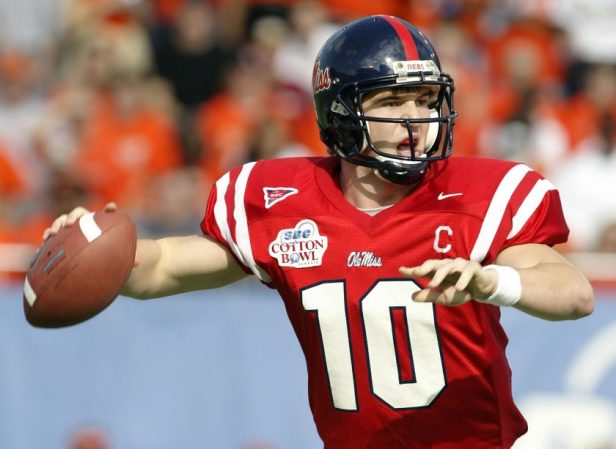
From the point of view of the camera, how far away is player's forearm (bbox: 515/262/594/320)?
298 centimetres

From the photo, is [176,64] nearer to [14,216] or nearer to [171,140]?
[171,140]

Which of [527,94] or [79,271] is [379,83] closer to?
[79,271]

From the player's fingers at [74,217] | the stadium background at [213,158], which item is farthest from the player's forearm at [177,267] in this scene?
the stadium background at [213,158]

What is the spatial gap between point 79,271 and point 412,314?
0.95 metres

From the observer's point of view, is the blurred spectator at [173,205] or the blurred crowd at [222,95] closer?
the blurred spectator at [173,205]

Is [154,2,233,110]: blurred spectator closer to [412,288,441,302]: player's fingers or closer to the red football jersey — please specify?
the red football jersey

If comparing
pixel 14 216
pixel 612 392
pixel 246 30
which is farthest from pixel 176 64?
pixel 612 392

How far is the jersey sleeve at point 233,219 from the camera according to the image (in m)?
3.62

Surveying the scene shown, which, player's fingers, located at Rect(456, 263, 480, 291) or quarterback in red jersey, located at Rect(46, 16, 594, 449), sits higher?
player's fingers, located at Rect(456, 263, 480, 291)

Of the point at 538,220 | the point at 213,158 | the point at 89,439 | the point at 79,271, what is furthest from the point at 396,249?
the point at 213,158

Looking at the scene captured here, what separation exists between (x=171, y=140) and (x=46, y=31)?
2022 mm

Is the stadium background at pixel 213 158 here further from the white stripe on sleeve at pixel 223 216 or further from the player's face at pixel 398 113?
the player's face at pixel 398 113

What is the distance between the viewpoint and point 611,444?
574 centimetres

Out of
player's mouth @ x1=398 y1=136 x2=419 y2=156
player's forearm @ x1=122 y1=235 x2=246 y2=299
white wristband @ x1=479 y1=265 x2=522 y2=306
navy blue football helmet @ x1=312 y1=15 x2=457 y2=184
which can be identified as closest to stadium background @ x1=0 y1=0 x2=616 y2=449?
player's forearm @ x1=122 y1=235 x2=246 y2=299
